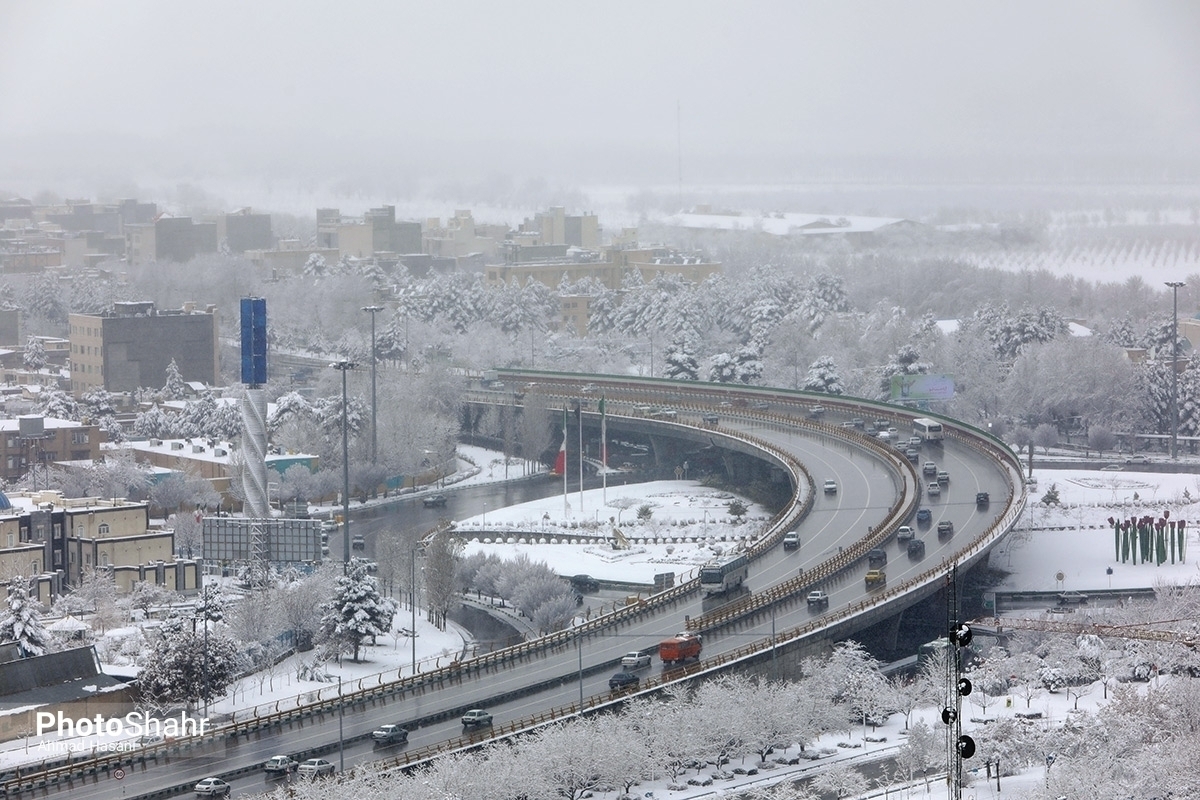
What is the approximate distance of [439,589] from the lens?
117 ft

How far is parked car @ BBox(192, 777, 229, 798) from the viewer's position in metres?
24.0

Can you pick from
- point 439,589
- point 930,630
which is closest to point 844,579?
point 930,630

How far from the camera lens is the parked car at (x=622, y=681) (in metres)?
28.4

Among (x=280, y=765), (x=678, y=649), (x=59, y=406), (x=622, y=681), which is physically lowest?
(x=280, y=765)

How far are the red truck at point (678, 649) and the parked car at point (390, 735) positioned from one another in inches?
195

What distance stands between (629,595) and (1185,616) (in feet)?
32.4

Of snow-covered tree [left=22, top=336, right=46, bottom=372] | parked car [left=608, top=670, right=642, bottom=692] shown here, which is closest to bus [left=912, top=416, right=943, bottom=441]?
parked car [left=608, top=670, right=642, bottom=692]

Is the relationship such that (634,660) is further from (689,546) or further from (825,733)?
(689,546)

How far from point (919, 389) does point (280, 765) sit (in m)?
37.0

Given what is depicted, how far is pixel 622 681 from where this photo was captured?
28422 mm

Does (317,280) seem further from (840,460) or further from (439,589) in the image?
(439,589)

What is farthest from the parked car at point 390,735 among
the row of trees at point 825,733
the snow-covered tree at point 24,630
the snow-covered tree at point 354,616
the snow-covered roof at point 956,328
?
the snow-covered roof at point 956,328

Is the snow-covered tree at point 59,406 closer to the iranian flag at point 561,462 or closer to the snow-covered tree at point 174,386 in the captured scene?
the snow-covered tree at point 174,386

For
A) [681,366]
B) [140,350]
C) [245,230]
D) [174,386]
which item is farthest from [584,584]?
[245,230]
